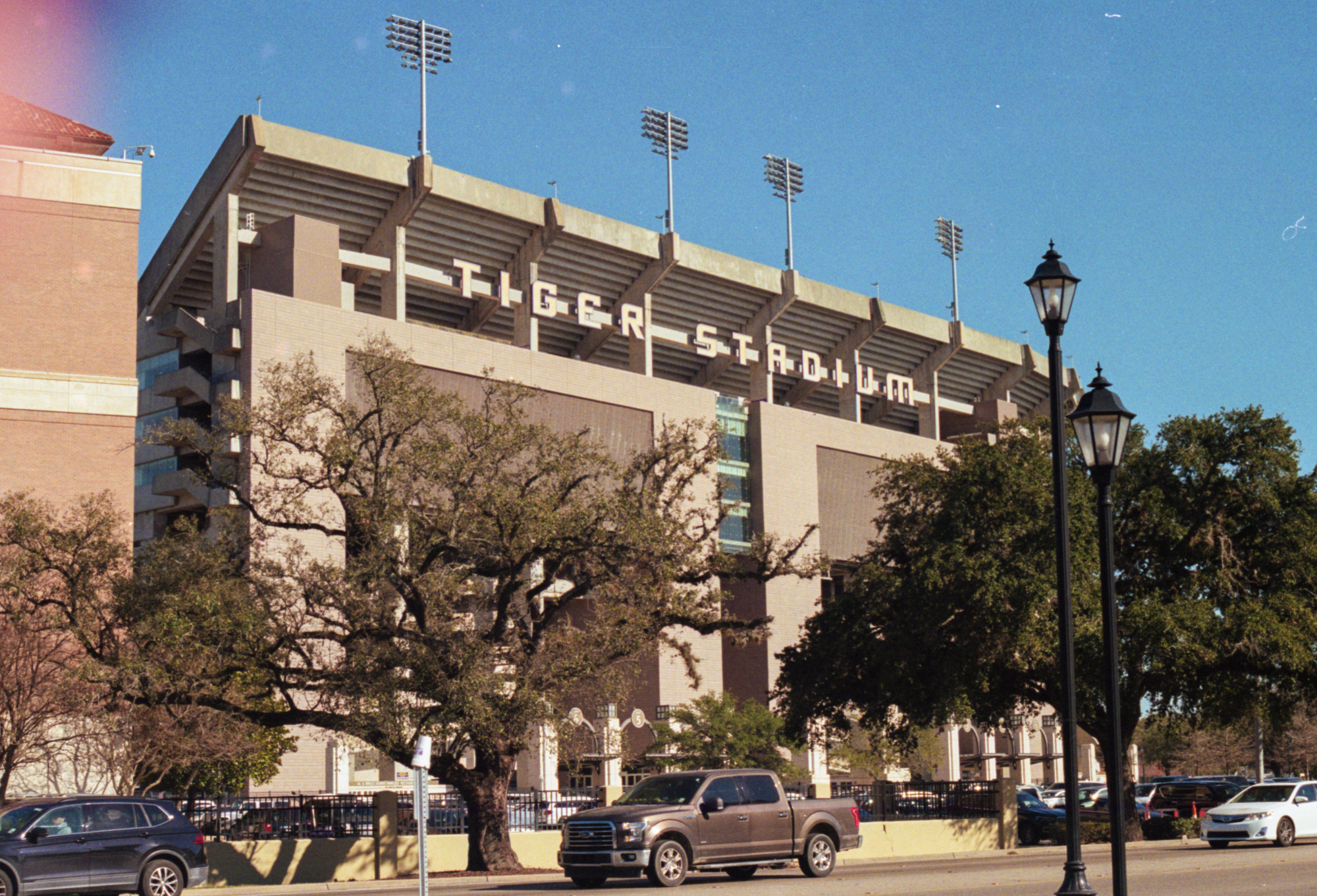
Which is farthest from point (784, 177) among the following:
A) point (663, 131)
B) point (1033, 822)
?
point (1033, 822)

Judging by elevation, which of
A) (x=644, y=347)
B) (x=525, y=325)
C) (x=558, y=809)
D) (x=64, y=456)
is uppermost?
(x=525, y=325)

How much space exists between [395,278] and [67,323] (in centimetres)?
2022

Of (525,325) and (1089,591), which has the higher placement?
(525,325)

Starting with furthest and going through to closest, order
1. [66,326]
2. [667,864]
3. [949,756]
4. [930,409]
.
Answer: [930,409], [949,756], [66,326], [667,864]

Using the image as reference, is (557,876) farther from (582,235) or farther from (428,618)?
(582,235)

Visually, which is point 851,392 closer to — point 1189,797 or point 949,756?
point 949,756

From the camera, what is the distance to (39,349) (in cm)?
4959

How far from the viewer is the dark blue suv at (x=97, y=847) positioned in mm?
19406

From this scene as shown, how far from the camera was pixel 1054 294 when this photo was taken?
14312 mm

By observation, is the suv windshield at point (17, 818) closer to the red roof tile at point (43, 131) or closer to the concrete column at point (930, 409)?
the red roof tile at point (43, 131)

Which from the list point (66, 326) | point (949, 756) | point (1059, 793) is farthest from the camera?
point (949, 756)

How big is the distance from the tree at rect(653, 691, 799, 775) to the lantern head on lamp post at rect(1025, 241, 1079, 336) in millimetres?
42971

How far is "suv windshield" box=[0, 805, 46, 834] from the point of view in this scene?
768 inches

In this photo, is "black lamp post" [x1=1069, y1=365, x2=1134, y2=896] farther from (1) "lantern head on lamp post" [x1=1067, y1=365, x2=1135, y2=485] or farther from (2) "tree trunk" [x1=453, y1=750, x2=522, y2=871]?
(2) "tree trunk" [x1=453, y1=750, x2=522, y2=871]
